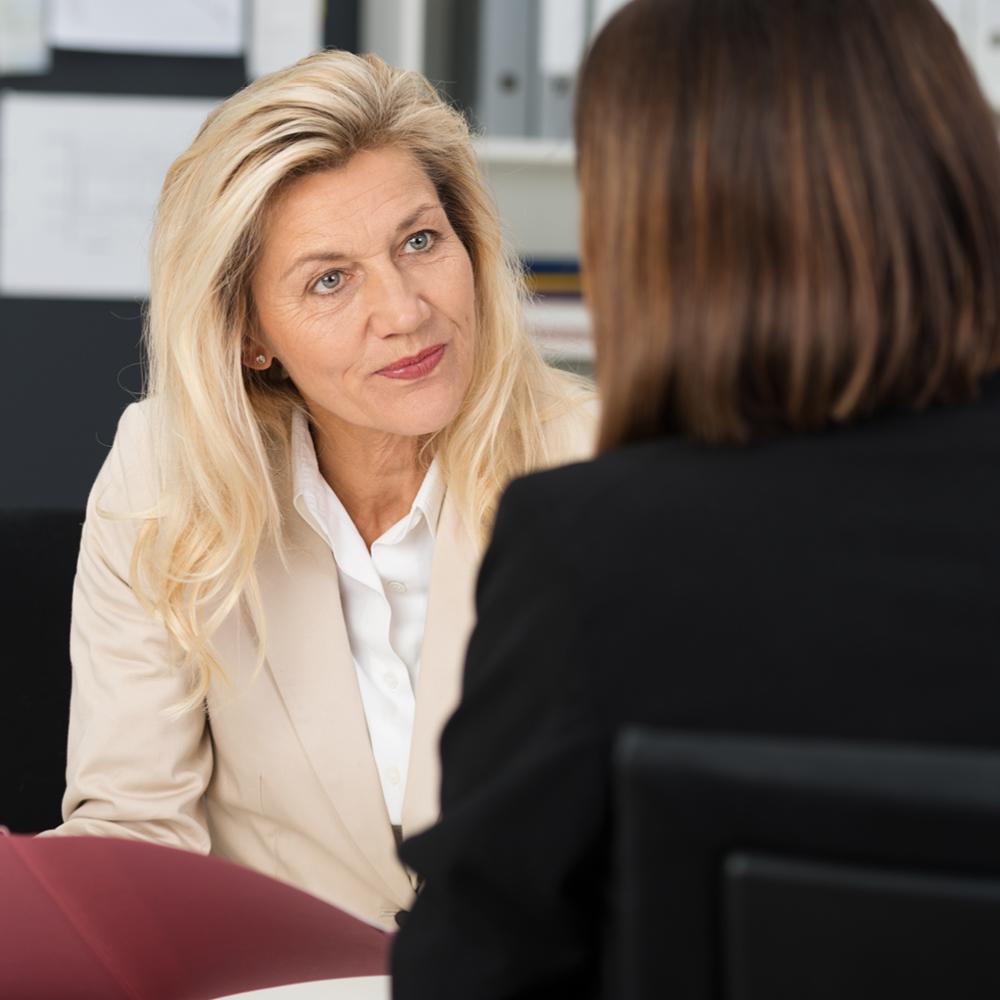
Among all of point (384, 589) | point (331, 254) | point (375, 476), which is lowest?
point (384, 589)

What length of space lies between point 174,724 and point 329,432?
1.22 ft

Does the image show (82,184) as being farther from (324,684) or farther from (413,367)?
(324,684)

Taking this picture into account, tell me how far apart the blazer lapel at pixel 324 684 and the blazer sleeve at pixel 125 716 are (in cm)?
11

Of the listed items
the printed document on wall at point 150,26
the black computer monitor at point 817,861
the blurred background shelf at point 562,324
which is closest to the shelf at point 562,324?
the blurred background shelf at point 562,324

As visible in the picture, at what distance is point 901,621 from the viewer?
59cm

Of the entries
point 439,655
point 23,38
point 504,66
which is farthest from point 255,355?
point 23,38

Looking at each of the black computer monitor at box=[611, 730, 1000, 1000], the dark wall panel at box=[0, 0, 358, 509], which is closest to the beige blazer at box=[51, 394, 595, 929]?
the black computer monitor at box=[611, 730, 1000, 1000]

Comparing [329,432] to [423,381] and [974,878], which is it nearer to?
[423,381]

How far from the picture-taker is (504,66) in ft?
7.54

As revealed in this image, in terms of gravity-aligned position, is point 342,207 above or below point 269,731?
above

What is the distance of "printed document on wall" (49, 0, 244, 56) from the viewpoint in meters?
2.56

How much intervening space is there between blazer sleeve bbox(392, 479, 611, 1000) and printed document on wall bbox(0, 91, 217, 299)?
84.0 inches

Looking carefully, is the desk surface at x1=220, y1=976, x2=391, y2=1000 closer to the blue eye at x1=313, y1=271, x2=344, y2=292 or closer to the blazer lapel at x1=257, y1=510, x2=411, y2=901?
the blazer lapel at x1=257, y1=510, x2=411, y2=901

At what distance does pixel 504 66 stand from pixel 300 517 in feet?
3.45
